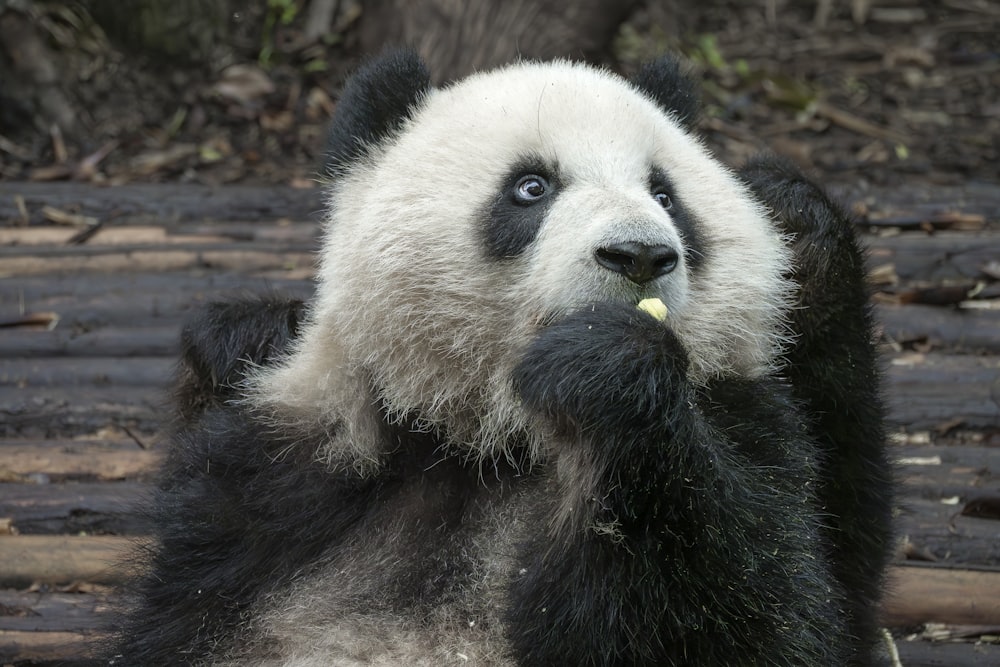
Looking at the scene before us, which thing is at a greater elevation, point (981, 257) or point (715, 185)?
point (715, 185)

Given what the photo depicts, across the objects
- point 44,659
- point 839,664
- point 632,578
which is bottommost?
point 44,659

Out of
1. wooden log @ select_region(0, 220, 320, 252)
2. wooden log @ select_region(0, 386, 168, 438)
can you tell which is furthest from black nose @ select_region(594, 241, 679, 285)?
wooden log @ select_region(0, 220, 320, 252)

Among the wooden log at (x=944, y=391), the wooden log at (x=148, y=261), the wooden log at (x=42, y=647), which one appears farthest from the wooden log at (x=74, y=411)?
the wooden log at (x=944, y=391)

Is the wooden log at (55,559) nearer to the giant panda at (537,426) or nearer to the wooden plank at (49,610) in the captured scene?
the wooden plank at (49,610)

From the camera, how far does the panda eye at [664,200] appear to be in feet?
13.0

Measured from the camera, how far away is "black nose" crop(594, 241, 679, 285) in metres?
3.29

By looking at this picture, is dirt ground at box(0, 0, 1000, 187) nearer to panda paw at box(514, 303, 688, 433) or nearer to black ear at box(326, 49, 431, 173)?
black ear at box(326, 49, 431, 173)

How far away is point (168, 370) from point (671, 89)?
9.43ft

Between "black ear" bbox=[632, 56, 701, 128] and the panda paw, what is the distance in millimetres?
1492

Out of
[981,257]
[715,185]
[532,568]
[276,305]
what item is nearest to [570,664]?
[532,568]

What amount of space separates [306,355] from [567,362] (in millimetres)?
1224

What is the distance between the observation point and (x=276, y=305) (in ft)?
15.9

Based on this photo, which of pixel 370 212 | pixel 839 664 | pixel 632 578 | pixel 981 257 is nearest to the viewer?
pixel 632 578

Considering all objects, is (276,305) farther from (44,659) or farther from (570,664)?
(570,664)
